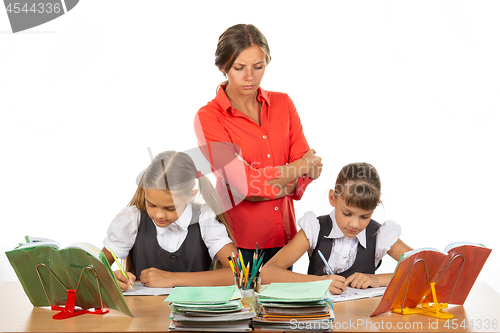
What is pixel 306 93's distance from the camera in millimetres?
3877

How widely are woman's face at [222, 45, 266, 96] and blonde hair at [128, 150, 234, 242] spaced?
0.36m

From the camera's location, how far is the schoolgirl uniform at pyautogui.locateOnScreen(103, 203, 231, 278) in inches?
75.5

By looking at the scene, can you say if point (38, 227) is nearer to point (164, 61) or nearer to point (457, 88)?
A: point (164, 61)

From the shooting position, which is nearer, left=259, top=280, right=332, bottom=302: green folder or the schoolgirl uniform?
left=259, top=280, right=332, bottom=302: green folder

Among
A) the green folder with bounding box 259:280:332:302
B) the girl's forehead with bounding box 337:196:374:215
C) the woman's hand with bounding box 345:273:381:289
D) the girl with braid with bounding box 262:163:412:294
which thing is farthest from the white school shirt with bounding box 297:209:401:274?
the green folder with bounding box 259:280:332:302

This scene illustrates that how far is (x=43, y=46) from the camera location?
3.92 meters

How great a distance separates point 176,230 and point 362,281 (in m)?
0.74

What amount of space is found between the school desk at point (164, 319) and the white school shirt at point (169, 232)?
37 cm

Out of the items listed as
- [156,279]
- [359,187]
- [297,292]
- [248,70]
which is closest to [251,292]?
[297,292]

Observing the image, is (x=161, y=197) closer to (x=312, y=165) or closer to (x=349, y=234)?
(x=312, y=165)

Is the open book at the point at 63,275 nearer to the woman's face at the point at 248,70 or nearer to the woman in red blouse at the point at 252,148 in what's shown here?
the woman in red blouse at the point at 252,148

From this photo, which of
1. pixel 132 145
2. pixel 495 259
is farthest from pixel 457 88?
pixel 132 145

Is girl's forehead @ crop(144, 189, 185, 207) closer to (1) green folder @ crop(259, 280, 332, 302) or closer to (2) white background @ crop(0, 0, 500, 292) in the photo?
(1) green folder @ crop(259, 280, 332, 302)

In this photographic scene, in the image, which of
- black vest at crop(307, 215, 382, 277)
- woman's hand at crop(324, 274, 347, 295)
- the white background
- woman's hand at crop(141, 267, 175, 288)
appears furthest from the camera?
the white background
